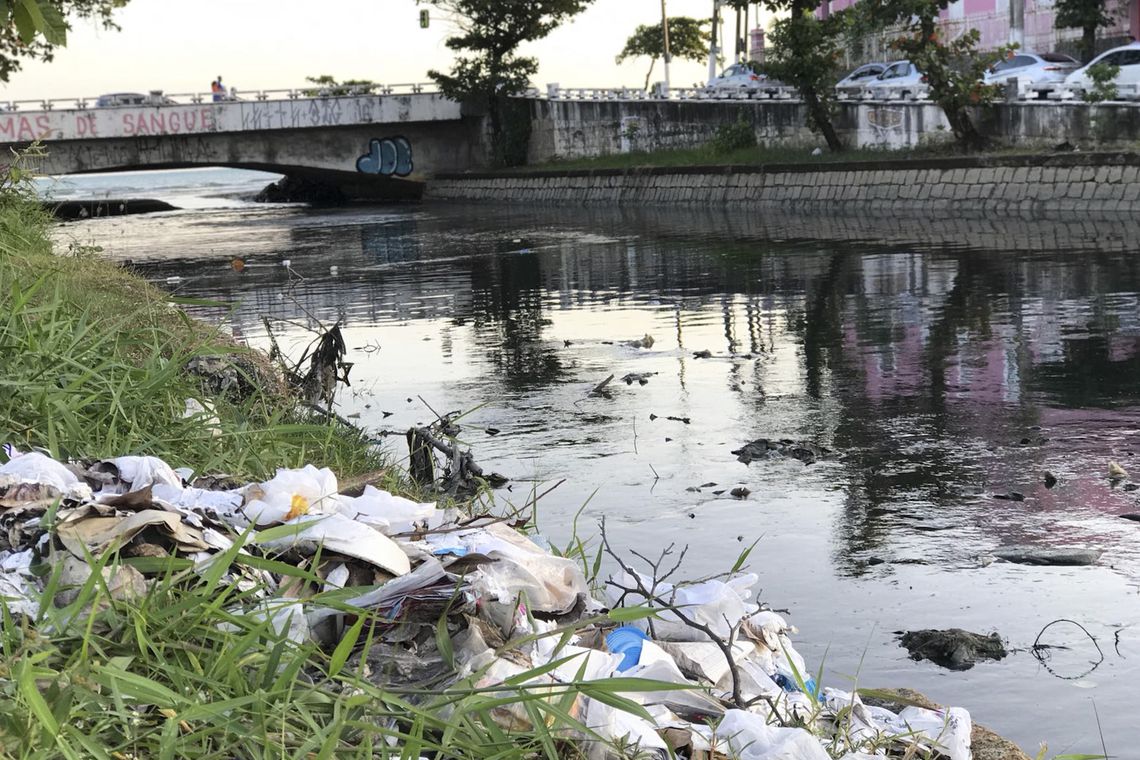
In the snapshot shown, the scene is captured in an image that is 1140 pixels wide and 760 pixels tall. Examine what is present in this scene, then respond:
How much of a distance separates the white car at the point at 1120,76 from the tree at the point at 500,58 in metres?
24.0

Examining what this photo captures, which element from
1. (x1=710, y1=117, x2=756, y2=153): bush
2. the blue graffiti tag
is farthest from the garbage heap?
the blue graffiti tag

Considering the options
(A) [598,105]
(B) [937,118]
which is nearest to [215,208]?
(A) [598,105]

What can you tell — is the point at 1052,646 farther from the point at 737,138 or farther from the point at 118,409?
the point at 737,138

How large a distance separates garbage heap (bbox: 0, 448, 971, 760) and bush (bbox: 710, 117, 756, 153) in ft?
112

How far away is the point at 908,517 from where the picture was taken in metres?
6.89

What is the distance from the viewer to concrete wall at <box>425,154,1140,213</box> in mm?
24156

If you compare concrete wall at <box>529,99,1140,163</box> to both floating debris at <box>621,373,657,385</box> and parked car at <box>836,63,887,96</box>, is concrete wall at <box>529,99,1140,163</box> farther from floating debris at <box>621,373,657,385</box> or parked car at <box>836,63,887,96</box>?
floating debris at <box>621,373,657,385</box>

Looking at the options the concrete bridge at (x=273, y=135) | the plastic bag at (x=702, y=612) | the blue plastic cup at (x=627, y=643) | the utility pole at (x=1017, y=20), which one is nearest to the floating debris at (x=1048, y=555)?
the plastic bag at (x=702, y=612)

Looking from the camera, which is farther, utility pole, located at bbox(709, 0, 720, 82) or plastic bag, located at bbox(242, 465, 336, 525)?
utility pole, located at bbox(709, 0, 720, 82)

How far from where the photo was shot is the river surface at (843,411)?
5488mm

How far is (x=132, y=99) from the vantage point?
161 ft

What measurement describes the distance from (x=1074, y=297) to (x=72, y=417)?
37.3 ft

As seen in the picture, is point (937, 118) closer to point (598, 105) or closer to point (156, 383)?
point (598, 105)

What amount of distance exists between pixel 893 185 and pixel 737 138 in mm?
9509
